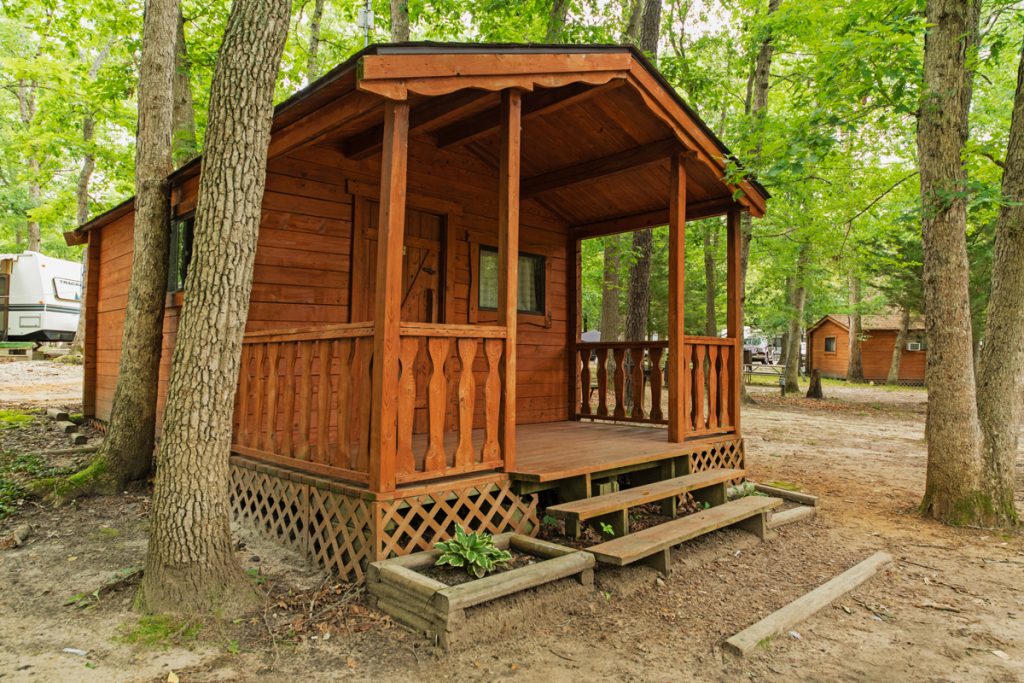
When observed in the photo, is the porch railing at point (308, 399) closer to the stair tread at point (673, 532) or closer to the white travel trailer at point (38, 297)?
the stair tread at point (673, 532)

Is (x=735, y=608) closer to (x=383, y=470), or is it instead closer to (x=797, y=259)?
(x=383, y=470)

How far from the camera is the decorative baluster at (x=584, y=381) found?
758cm

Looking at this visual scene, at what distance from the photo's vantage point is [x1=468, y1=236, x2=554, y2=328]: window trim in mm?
6570

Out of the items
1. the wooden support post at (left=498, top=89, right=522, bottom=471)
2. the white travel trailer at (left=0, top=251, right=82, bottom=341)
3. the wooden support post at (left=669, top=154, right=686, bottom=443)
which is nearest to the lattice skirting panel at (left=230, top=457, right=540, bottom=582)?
the wooden support post at (left=498, top=89, right=522, bottom=471)

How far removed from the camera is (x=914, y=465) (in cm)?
811

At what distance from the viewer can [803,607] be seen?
11.9ft

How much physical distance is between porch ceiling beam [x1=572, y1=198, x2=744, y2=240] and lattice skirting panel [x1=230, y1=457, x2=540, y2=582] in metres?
3.90

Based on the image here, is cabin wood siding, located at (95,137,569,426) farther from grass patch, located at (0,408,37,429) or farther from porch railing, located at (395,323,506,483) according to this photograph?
porch railing, located at (395,323,506,483)

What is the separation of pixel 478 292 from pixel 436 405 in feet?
9.69

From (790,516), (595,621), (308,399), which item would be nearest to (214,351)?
(308,399)

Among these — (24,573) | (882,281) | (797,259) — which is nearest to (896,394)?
(882,281)

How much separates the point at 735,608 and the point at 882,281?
2244 cm

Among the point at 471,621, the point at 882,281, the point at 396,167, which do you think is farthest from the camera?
the point at 882,281

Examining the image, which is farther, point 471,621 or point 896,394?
point 896,394
